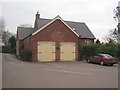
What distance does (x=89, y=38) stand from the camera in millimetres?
36250

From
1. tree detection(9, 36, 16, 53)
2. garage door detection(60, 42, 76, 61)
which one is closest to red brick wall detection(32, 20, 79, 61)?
garage door detection(60, 42, 76, 61)

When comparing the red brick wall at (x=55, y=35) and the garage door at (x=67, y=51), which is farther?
the garage door at (x=67, y=51)

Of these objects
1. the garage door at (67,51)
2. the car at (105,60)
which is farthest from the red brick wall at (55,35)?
the car at (105,60)

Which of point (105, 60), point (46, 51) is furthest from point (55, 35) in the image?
point (105, 60)

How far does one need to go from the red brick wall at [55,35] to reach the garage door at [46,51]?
0.61 m

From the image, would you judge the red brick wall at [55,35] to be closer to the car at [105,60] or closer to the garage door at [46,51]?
the garage door at [46,51]

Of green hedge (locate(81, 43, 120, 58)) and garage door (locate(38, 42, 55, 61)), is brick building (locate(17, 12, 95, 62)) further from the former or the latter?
green hedge (locate(81, 43, 120, 58))

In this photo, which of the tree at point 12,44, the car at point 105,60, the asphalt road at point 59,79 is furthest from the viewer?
the tree at point 12,44

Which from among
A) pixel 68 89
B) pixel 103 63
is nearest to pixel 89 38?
pixel 103 63

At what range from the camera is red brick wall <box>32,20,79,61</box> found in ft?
87.3

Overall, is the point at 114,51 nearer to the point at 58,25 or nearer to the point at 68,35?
the point at 68,35

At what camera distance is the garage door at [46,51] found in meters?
26.5

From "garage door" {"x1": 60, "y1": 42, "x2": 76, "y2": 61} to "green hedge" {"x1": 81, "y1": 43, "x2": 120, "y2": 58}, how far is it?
6.21ft

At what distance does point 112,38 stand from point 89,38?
976cm
